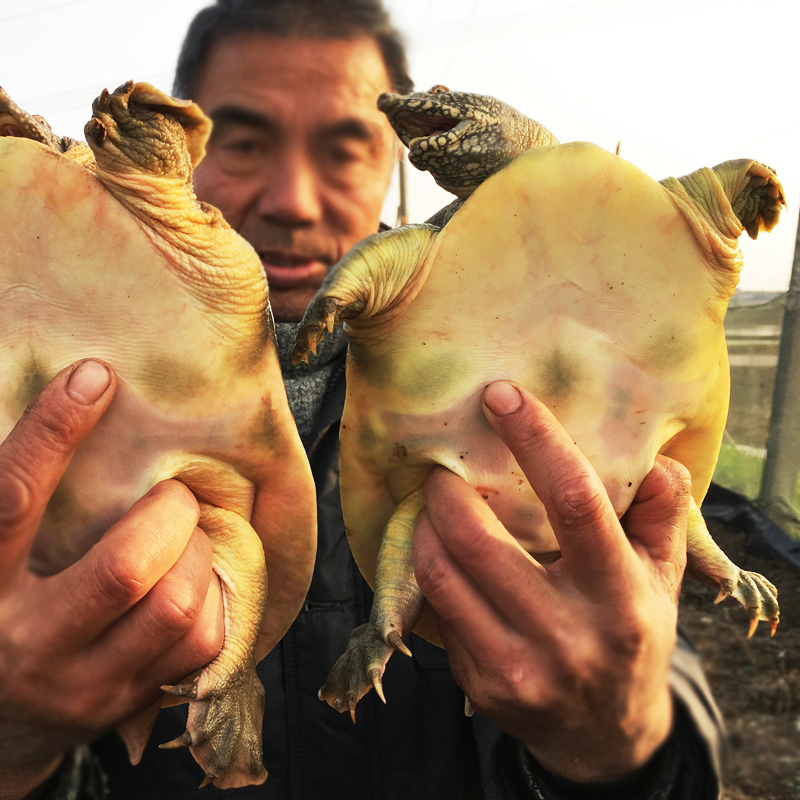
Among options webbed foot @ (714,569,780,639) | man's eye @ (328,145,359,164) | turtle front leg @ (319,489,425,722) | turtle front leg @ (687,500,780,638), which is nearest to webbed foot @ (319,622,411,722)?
turtle front leg @ (319,489,425,722)

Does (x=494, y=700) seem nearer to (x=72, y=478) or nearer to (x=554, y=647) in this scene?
(x=554, y=647)

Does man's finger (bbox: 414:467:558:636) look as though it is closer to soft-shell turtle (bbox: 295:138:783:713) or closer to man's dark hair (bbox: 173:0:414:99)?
soft-shell turtle (bbox: 295:138:783:713)

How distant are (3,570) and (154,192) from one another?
84 centimetres

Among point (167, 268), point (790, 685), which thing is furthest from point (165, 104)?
point (790, 685)

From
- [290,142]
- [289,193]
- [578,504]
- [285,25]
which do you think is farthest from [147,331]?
[285,25]

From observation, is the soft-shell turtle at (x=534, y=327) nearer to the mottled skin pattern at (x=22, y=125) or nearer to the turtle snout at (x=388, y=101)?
the turtle snout at (x=388, y=101)

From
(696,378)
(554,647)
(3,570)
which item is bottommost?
(554,647)

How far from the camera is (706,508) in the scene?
12.2 feet

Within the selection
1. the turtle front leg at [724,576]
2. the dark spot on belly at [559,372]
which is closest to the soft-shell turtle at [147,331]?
the dark spot on belly at [559,372]

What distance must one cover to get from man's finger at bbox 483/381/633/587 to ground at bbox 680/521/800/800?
2.81 metres

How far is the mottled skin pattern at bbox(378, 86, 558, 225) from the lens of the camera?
1.43 m

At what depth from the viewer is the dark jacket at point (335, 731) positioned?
7.02 feet

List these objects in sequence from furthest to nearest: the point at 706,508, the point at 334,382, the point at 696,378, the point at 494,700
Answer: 1. the point at 706,508
2. the point at 334,382
3. the point at 696,378
4. the point at 494,700

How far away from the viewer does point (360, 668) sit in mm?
1430
